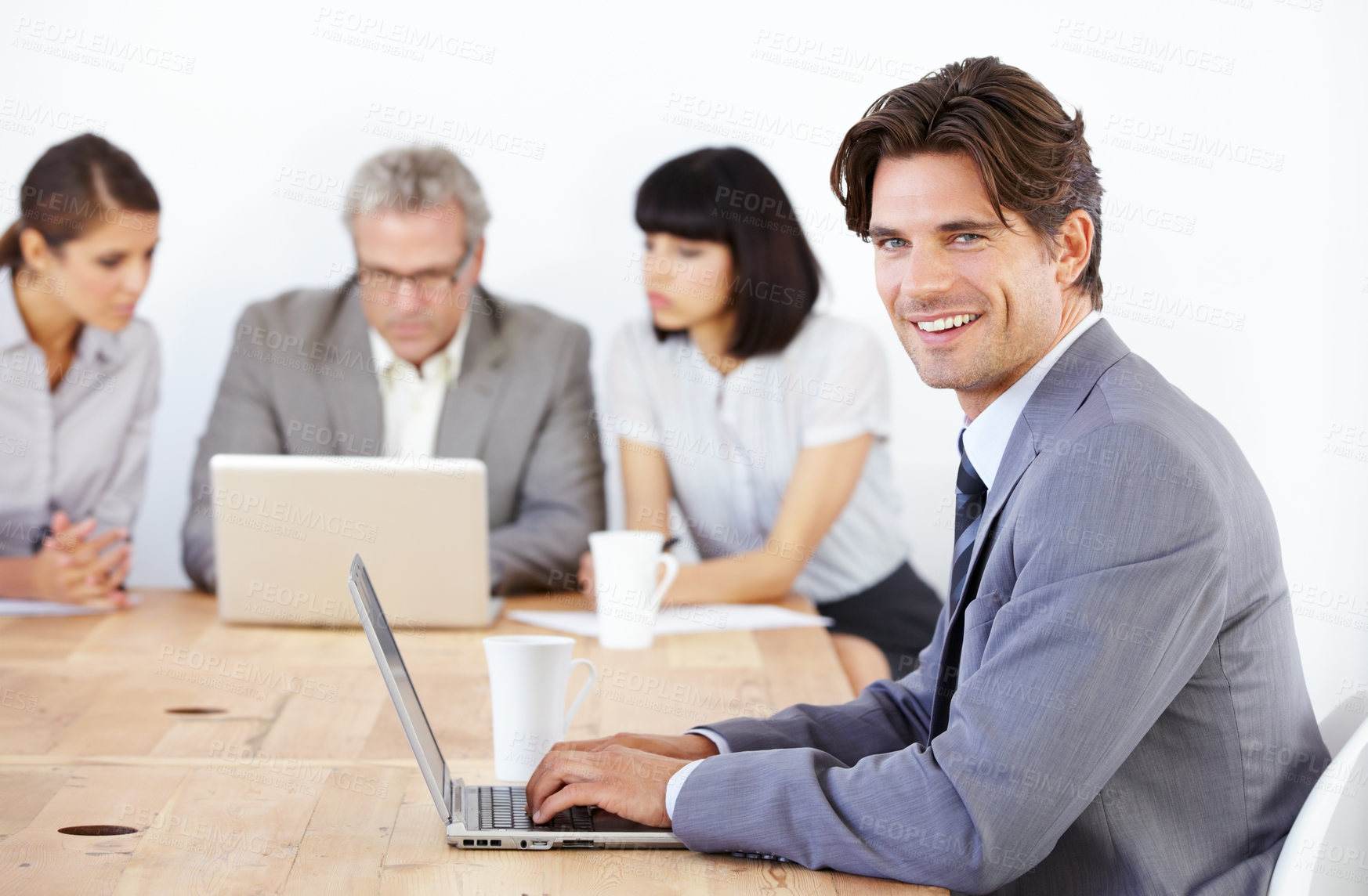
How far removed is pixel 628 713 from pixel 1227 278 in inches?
91.0

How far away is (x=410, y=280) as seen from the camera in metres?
3.09

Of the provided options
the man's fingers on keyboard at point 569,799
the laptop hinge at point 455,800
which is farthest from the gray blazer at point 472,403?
the man's fingers on keyboard at point 569,799

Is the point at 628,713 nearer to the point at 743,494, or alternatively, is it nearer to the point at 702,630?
the point at 702,630

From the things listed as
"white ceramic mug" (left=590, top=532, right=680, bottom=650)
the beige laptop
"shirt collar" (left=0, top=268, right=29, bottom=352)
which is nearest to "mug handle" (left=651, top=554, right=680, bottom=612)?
"white ceramic mug" (left=590, top=532, right=680, bottom=650)

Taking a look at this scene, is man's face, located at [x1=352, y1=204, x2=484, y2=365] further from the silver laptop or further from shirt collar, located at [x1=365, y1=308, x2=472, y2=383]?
the silver laptop

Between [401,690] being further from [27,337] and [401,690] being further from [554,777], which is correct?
[27,337]

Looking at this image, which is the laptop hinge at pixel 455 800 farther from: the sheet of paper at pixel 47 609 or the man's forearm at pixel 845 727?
the sheet of paper at pixel 47 609

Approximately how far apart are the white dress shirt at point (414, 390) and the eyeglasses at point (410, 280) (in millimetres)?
116

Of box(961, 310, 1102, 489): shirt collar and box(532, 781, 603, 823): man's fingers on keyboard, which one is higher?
box(961, 310, 1102, 489): shirt collar

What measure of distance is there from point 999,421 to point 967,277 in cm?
16

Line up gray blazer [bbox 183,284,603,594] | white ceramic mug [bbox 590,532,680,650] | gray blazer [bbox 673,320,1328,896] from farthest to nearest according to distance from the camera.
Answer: gray blazer [bbox 183,284,603,594] → white ceramic mug [bbox 590,532,680,650] → gray blazer [bbox 673,320,1328,896]

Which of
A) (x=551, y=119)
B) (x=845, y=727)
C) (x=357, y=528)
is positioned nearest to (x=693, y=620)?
(x=357, y=528)

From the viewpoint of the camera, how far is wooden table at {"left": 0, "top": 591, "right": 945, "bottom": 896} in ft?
3.18

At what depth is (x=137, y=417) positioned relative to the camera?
3.11 m
